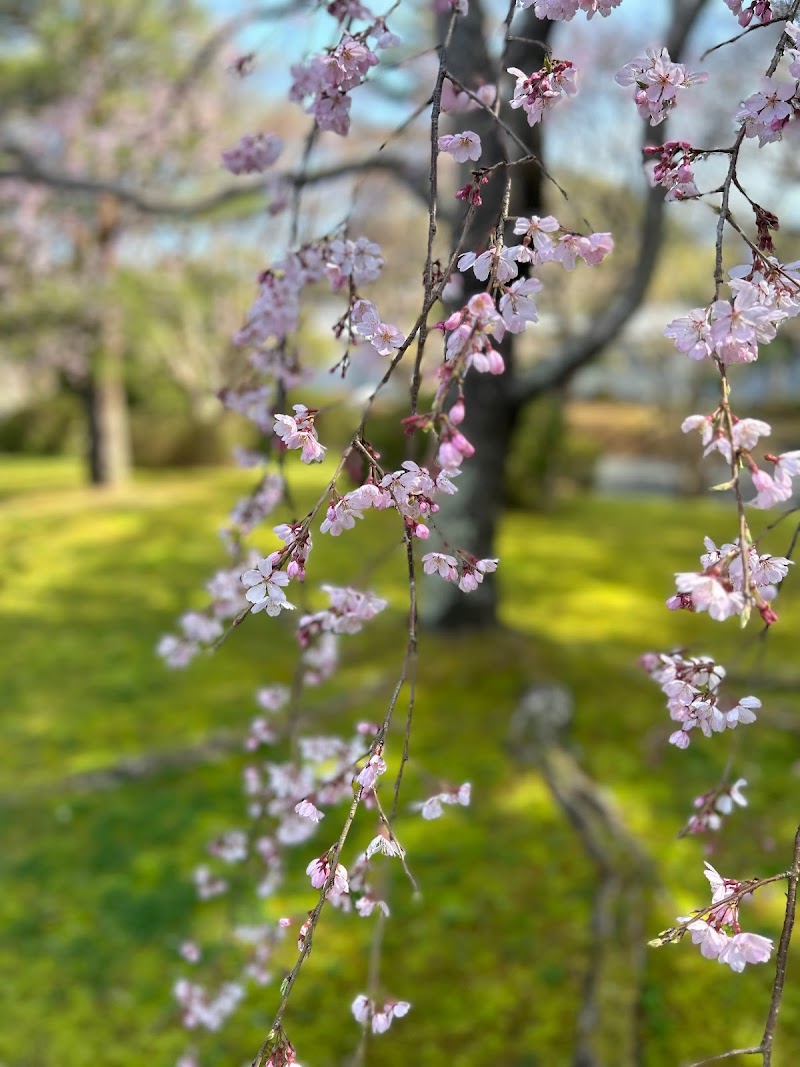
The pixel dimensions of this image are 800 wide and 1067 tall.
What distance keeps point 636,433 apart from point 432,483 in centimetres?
2152

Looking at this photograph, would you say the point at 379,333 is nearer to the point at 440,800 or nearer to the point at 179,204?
the point at 440,800

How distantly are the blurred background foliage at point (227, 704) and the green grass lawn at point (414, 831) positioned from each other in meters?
0.01

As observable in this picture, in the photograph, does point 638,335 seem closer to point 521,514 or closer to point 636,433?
point 636,433

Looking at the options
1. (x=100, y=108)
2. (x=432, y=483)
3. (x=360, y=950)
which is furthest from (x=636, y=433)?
(x=432, y=483)

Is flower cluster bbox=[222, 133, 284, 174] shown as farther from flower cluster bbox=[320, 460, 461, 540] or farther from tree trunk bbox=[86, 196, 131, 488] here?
tree trunk bbox=[86, 196, 131, 488]

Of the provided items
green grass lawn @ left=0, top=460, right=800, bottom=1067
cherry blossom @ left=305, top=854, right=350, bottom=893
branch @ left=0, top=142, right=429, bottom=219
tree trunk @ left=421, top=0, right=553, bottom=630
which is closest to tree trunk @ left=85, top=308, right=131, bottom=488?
green grass lawn @ left=0, top=460, right=800, bottom=1067

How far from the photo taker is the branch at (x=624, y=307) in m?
3.87

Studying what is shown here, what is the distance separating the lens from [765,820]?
11.7ft

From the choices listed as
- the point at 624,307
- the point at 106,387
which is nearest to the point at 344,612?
the point at 624,307

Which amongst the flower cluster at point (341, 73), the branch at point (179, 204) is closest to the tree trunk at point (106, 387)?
the branch at point (179, 204)

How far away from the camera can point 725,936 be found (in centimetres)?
111

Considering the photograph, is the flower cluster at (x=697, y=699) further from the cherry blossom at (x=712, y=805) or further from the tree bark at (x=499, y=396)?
the tree bark at (x=499, y=396)

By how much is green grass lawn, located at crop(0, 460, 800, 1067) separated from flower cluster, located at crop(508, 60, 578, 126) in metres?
0.93

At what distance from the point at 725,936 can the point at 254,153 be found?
1.75 metres
